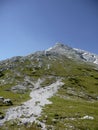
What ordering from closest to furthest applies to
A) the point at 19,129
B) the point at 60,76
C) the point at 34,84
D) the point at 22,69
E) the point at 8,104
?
1. the point at 19,129
2. the point at 8,104
3. the point at 34,84
4. the point at 60,76
5. the point at 22,69

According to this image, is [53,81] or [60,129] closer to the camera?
[60,129]

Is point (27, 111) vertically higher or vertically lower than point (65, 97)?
lower

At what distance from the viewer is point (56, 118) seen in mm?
48438

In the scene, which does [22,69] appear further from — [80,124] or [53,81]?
[80,124]

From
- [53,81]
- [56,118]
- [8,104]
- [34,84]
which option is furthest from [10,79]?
[56,118]

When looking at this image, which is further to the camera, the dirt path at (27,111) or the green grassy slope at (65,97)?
the dirt path at (27,111)

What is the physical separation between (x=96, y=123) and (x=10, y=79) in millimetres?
120612

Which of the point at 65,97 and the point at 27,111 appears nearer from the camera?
the point at 27,111

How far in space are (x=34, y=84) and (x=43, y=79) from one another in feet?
49.2

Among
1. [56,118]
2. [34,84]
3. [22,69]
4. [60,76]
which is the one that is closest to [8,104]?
[56,118]

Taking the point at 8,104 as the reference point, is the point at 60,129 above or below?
below

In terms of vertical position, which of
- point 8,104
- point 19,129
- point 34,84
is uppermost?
point 34,84

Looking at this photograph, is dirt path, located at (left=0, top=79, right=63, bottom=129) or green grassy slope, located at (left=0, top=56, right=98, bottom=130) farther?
dirt path, located at (left=0, top=79, right=63, bottom=129)

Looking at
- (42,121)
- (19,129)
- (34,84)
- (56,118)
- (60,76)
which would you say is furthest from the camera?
(60,76)
